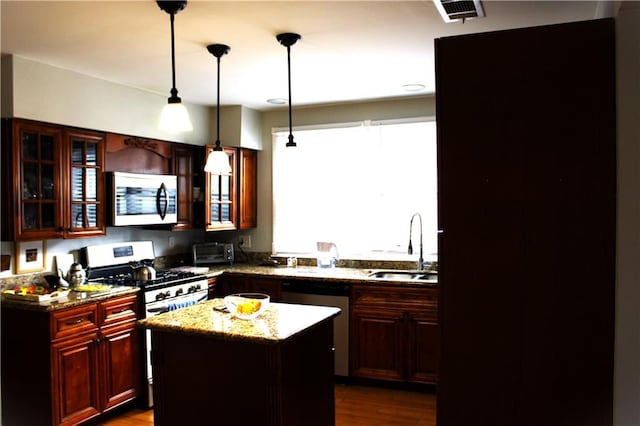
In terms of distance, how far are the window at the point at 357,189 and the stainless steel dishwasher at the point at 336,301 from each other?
69 centimetres

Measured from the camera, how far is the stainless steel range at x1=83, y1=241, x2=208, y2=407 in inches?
154

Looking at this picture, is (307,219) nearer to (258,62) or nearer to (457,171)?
(258,62)

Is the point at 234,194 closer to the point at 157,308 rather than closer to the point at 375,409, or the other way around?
the point at 157,308

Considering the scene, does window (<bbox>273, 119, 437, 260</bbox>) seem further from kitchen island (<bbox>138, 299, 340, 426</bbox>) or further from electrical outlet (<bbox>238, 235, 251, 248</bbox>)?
kitchen island (<bbox>138, 299, 340, 426</bbox>)

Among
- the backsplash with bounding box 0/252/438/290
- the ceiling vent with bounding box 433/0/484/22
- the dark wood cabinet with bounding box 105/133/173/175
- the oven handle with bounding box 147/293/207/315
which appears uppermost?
the ceiling vent with bounding box 433/0/484/22

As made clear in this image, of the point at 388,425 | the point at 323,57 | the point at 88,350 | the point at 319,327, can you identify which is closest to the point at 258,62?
the point at 323,57

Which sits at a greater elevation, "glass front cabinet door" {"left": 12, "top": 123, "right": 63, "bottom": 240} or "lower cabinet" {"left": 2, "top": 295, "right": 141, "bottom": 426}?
"glass front cabinet door" {"left": 12, "top": 123, "right": 63, "bottom": 240}

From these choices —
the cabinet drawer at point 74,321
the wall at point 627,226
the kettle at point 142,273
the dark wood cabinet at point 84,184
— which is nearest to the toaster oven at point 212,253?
the kettle at point 142,273

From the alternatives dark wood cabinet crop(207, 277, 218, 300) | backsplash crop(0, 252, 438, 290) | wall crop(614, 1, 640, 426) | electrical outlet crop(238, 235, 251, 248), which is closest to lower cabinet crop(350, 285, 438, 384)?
backsplash crop(0, 252, 438, 290)

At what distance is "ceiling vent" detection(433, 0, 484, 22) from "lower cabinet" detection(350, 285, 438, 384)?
Result: 222 centimetres

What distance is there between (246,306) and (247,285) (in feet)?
6.62

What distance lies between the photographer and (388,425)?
362cm

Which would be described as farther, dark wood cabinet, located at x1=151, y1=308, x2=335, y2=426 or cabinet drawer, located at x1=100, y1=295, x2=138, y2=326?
cabinet drawer, located at x1=100, y1=295, x2=138, y2=326

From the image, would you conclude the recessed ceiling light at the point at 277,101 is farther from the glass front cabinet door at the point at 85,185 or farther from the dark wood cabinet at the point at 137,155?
the glass front cabinet door at the point at 85,185
